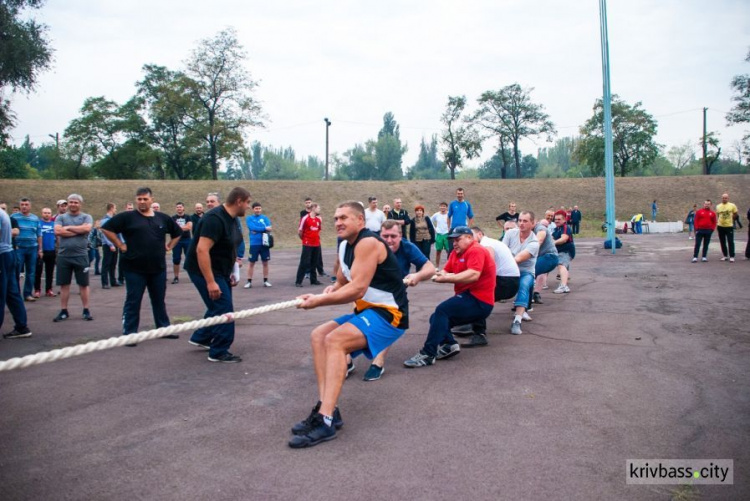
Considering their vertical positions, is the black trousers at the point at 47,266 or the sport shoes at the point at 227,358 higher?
the black trousers at the point at 47,266

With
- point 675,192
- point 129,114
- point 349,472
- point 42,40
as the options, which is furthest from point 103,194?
point 675,192

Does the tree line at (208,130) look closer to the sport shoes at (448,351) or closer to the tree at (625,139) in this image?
the tree at (625,139)

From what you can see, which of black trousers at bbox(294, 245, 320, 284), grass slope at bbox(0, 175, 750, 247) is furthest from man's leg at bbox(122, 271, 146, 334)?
grass slope at bbox(0, 175, 750, 247)

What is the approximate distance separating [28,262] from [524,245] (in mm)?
9896

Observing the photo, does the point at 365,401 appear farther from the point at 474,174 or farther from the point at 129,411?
the point at 474,174

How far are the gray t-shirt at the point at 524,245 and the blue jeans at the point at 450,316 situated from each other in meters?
2.13

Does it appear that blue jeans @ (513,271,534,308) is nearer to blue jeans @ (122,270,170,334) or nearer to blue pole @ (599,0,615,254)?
blue jeans @ (122,270,170,334)

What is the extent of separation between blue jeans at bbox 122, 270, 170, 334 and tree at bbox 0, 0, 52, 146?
30.4 metres

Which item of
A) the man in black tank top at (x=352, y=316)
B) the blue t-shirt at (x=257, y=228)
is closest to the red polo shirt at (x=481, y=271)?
the man in black tank top at (x=352, y=316)

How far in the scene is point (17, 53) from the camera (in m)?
28.8

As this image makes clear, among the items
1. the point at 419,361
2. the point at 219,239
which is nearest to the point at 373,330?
the point at 419,361

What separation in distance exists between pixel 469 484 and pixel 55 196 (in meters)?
38.9

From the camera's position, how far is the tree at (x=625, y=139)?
62.0 metres

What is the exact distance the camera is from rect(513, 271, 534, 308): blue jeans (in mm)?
7395
